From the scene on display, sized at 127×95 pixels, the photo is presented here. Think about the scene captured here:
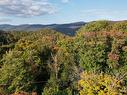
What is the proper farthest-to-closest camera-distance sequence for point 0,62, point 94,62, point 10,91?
point 0,62
point 94,62
point 10,91

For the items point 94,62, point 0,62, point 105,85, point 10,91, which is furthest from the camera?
point 0,62

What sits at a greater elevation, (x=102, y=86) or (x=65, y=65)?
(x=102, y=86)

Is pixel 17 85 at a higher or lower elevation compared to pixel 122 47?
lower

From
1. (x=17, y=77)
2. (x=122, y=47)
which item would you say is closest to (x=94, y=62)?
(x=122, y=47)

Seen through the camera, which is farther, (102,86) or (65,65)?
(65,65)

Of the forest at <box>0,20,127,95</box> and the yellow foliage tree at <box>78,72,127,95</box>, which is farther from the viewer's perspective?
the forest at <box>0,20,127,95</box>

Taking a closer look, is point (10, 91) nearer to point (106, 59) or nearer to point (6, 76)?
point (6, 76)

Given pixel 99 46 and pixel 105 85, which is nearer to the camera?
pixel 105 85

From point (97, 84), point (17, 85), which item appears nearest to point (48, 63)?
point (17, 85)

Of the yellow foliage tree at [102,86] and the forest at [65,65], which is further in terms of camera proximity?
the forest at [65,65]

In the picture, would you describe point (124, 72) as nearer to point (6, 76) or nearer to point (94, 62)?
point (94, 62)
